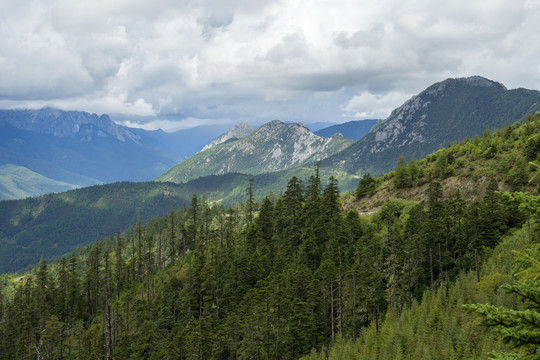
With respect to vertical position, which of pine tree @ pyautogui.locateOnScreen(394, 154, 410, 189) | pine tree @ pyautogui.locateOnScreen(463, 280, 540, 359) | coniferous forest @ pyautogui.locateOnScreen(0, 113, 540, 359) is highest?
pine tree @ pyautogui.locateOnScreen(394, 154, 410, 189)

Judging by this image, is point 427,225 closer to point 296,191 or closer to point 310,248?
point 310,248

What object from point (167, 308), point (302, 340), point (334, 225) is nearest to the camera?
point (302, 340)

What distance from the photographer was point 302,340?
55938 millimetres

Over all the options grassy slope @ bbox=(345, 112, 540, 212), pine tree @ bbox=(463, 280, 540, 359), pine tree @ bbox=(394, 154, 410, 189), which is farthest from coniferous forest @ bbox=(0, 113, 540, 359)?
pine tree @ bbox=(463, 280, 540, 359)

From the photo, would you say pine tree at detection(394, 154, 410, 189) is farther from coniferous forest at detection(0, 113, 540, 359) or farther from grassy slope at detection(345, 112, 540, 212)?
grassy slope at detection(345, 112, 540, 212)

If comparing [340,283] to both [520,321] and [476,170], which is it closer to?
[520,321]

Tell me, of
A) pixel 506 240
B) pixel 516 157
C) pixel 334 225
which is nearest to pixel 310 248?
pixel 334 225

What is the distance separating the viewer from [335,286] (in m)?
61.5

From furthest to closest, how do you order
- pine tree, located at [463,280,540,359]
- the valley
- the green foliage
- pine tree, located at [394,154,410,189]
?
the green foliage → pine tree, located at [394,154,410,189] → the valley → pine tree, located at [463,280,540,359]

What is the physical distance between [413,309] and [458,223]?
22.8 metres

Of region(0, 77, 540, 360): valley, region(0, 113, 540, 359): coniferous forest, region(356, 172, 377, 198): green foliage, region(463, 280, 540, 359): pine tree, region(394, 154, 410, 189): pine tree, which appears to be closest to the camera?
region(463, 280, 540, 359): pine tree

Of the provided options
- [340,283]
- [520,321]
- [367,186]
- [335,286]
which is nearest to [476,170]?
[367,186]

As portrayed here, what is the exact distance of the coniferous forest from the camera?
1793 inches

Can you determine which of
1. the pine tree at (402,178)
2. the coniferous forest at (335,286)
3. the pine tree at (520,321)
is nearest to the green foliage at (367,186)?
the coniferous forest at (335,286)
